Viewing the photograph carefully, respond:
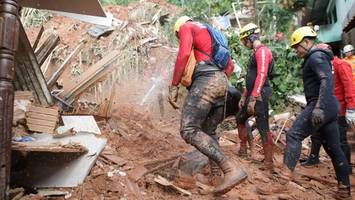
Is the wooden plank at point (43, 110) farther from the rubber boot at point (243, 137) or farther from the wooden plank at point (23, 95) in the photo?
the rubber boot at point (243, 137)

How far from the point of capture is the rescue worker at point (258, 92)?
576cm

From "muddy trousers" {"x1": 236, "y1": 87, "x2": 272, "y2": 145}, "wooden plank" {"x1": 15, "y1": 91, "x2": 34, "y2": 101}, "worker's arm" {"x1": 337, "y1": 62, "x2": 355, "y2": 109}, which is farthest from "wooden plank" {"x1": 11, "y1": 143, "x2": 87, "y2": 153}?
"worker's arm" {"x1": 337, "y1": 62, "x2": 355, "y2": 109}

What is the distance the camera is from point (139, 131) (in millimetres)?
6523

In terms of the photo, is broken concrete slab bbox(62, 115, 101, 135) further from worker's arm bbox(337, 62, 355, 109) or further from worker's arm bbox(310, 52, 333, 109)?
worker's arm bbox(337, 62, 355, 109)

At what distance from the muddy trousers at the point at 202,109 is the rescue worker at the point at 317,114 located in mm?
1018

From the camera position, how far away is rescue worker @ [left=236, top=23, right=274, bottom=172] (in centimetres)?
576

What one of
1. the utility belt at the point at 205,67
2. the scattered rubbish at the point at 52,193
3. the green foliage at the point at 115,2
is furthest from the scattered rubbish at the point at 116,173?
the green foliage at the point at 115,2

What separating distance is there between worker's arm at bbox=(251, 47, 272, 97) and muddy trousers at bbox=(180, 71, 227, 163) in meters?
0.99

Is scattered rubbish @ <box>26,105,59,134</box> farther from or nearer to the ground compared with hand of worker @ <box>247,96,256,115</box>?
nearer to the ground

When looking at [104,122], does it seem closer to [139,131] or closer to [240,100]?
[139,131]

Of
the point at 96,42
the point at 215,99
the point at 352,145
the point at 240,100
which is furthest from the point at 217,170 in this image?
the point at 96,42

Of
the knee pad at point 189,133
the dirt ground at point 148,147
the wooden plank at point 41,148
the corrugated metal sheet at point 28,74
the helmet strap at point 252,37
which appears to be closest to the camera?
the wooden plank at point 41,148

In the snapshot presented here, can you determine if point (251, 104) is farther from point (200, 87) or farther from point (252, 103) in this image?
point (200, 87)

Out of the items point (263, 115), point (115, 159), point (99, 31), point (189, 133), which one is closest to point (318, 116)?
point (263, 115)
